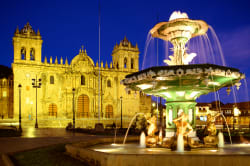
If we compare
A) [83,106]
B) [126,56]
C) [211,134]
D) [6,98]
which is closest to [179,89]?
[211,134]

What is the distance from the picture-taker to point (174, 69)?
26.8 ft

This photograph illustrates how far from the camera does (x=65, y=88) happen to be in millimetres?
40750

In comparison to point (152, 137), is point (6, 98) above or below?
above

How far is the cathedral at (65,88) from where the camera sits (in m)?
37.6

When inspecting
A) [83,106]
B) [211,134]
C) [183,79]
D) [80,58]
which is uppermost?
[80,58]

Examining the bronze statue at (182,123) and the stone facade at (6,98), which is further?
the stone facade at (6,98)

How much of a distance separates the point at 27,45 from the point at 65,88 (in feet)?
26.1

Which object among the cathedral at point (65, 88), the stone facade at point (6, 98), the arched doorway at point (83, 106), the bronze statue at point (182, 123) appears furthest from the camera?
the arched doorway at point (83, 106)

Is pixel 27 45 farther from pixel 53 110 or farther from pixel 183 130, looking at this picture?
pixel 183 130

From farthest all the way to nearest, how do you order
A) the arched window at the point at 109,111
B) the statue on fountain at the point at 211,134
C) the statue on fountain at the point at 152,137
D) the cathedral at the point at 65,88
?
the arched window at the point at 109,111 < the cathedral at the point at 65,88 < the statue on fountain at the point at 152,137 < the statue on fountain at the point at 211,134

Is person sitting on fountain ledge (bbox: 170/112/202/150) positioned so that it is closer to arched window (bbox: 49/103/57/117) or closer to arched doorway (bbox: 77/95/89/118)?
arched window (bbox: 49/103/57/117)

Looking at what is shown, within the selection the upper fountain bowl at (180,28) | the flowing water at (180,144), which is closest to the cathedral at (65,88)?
the upper fountain bowl at (180,28)

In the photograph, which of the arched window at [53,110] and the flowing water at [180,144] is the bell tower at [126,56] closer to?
the arched window at [53,110]

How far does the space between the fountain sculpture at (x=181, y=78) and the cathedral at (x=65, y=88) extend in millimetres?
27185
